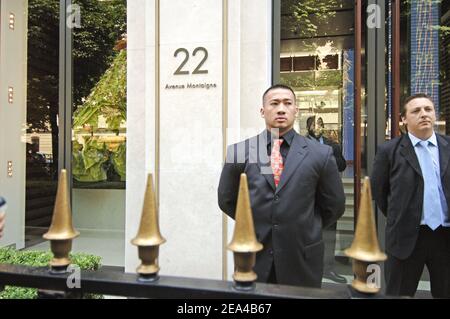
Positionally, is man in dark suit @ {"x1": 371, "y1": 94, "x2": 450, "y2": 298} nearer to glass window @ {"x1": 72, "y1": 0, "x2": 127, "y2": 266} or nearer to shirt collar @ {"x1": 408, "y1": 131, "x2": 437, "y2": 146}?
shirt collar @ {"x1": 408, "y1": 131, "x2": 437, "y2": 146}

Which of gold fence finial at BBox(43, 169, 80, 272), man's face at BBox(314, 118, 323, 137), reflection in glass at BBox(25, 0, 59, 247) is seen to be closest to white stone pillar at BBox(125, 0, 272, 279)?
man's face at BBox(314, 118, 323, 137)

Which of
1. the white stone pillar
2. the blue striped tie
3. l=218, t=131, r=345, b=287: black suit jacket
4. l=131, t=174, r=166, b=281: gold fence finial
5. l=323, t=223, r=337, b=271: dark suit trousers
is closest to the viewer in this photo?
l=131, t=174, r=166, b=281: gold fence finial

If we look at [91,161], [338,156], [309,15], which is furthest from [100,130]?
[309,15]

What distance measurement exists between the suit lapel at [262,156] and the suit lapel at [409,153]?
1087mm

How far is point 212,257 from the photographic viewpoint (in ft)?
11.7

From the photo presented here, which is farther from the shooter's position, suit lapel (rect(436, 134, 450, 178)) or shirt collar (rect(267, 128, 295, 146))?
suit lapel (rect(436, 134, 450, 178))

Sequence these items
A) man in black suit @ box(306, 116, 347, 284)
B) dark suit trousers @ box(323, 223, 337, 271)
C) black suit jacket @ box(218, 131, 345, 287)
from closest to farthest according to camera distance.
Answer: black suit jacket @ box(218, 131, 345, 287)
man in black suit @ box(306, 116, 347, 284)
dark suit trousers @ box(323, 223, 337, 271)

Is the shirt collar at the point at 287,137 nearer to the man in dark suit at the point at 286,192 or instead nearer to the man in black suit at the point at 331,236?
the man in dark suit at the point at 286,192

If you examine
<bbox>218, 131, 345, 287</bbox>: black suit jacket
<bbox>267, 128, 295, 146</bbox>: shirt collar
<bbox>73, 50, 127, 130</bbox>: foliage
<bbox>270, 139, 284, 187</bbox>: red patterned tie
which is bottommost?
<bbox>218, 131, 345, 287</bbox>: black suit jacket

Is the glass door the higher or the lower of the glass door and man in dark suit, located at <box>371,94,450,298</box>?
the higher

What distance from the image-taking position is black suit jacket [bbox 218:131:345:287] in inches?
73.5

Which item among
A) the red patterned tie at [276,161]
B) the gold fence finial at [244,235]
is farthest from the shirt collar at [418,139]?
the gold fence finial at [244,235]
